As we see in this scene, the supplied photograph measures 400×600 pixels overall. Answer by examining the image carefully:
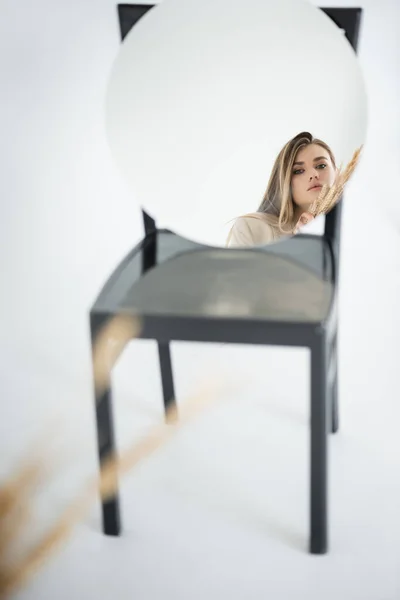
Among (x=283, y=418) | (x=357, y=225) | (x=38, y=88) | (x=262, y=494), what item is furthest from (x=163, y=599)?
(x=38, y=88)

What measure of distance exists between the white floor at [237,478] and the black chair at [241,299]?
0.07m

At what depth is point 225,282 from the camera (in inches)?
61.2

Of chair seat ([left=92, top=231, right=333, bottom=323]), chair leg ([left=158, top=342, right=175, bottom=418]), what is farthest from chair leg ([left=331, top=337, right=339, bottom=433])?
chair leg ([left=158, top=342, right=175, bottom=418])

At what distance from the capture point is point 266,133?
170cm

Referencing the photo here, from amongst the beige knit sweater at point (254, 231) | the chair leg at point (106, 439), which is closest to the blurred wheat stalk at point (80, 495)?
the chair leg at point (106, 439)

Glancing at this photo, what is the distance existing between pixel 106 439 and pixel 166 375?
0.34 metres

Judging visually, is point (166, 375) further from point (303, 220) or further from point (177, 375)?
point (303, 220)

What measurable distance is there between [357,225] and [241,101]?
35.2 inches

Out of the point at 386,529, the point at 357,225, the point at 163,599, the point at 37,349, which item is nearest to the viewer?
the point at 163,599

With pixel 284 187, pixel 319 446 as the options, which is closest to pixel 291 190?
pixel 284 187

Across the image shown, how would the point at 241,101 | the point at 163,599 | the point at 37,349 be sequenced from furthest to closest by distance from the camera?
the point at 37,349 → the point at 241,101 → the point at 163,599

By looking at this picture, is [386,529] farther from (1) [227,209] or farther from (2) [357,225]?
(2) [357,225]

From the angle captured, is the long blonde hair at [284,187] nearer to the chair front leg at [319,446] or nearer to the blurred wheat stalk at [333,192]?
the blurred wheat stalk at [333,192]

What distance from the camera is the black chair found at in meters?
1.45
